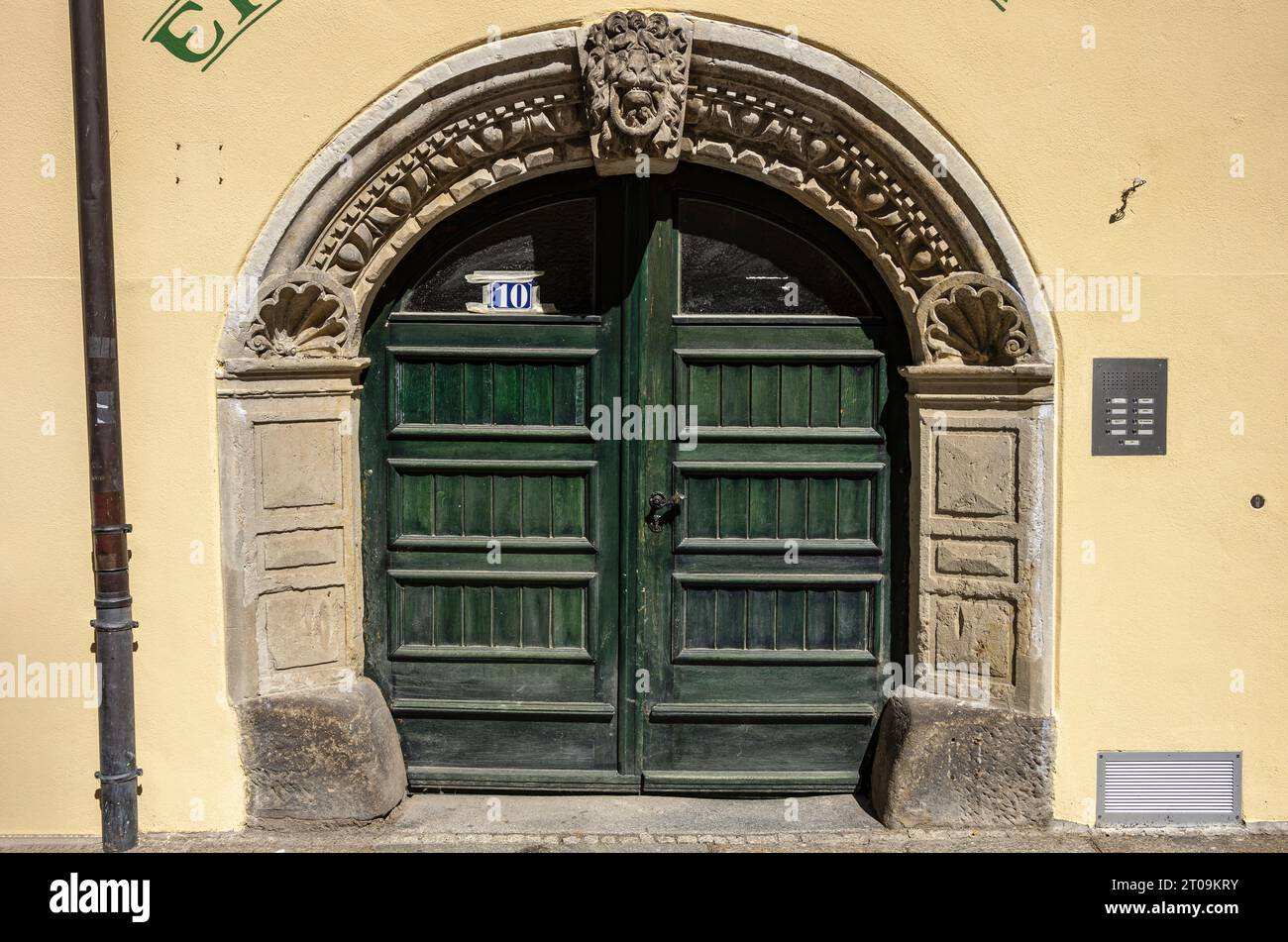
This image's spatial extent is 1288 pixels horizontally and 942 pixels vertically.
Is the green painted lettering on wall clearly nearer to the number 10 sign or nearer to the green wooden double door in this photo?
the green wooden double door

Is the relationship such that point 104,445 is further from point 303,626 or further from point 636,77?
point 636,77

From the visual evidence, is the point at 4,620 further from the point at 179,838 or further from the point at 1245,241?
the point at 1245,241

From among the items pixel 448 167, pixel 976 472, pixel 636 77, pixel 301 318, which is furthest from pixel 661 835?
pixel 636 77

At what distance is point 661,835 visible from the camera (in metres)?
4.27

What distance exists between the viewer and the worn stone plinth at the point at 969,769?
13.8ft

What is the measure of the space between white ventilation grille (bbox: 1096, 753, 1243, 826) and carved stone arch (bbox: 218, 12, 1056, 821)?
276 millimetres

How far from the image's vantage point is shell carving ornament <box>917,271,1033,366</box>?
4070 millimetres

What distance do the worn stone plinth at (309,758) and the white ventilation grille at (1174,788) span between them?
264 centimetres

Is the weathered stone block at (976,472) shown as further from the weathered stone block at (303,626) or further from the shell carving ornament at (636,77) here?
the weathered stone block at (303,626)

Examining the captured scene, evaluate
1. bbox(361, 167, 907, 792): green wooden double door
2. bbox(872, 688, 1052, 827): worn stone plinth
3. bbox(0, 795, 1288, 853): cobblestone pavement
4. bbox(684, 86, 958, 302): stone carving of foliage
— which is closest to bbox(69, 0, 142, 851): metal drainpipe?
bbox(0, 795, 1288, 853): cobblestone pavement

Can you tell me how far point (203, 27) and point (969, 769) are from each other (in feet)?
12.2

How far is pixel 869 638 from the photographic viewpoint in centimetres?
449

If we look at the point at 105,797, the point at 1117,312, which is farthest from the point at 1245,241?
the point at 105,797

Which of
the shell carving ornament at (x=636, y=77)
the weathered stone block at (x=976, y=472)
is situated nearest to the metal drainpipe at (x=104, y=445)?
the shell carving ornament at (x=636, y=77)
